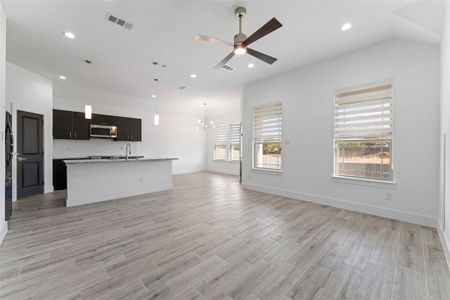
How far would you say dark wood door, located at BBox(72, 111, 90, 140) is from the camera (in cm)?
589

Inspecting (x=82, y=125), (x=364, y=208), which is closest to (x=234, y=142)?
(x=82, y=125)

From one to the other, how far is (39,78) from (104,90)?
165 centimetres

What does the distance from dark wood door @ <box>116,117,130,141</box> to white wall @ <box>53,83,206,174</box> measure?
0.36 metres

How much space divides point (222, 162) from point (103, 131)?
5210mm

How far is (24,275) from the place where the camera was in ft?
6.01

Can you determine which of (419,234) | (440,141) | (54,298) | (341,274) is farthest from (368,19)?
(54,298)

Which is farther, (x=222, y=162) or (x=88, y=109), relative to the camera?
(x=222, y=162)

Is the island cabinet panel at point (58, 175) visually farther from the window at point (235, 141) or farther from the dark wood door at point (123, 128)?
the window at point (235, 141)

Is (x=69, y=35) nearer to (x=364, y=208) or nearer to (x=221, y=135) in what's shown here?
(x=364, y=208)

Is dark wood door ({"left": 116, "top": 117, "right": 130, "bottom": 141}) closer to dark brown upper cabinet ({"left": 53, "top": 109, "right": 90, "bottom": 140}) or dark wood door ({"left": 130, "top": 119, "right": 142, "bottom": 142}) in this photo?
dark wood door ({"left": 130, "top": 119, "right": 142, "bottom": 142})

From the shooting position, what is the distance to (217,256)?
2.17 metres

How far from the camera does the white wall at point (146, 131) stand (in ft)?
19.8

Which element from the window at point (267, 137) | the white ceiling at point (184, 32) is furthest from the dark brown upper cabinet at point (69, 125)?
the window at point (267, 137)

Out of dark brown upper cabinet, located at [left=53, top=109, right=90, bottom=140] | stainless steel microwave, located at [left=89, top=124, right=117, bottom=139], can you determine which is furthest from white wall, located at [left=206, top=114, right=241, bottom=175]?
dark brown upper cabinet, located at [left=53, top=109, right=90, bottom=140]
